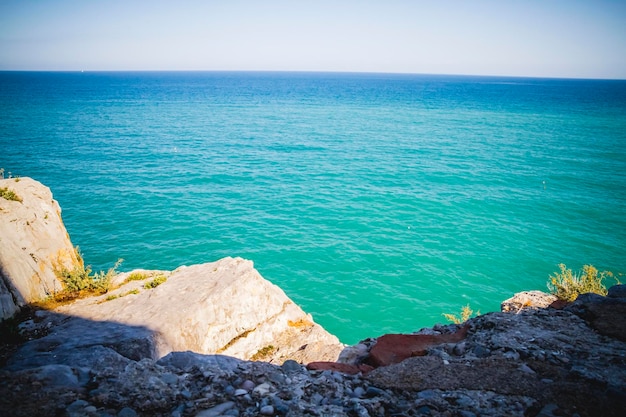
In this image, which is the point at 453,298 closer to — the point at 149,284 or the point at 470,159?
the point at 149,284

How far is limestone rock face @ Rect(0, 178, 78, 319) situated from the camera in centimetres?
919

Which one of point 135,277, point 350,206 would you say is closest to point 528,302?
point 135,277

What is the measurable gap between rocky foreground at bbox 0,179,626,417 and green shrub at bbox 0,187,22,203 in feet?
8.20

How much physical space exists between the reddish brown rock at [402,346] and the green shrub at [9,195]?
14187 millimetres

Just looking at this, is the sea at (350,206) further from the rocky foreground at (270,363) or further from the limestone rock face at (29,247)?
the limestone rock face at (29,247)

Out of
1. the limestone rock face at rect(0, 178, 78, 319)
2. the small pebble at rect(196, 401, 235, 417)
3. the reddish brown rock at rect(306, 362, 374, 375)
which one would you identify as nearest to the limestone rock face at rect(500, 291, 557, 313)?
the reddish brown rock at rect(306, 362, 374, 375)

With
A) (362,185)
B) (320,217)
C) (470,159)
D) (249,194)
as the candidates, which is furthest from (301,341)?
(470,159)

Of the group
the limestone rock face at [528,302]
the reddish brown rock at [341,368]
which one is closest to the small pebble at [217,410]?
the reddish brown rock at [341,368]

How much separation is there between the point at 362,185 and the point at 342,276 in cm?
1574

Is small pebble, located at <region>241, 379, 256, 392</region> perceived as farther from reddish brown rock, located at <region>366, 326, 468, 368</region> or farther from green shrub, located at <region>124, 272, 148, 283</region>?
green shrub, located at <region>124, 272, 148, 283</region>

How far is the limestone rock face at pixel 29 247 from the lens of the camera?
919 centimetres

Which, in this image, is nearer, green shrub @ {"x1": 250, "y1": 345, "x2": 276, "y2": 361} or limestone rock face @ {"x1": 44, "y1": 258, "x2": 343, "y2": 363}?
limestone rock face @ {"x1": 44, "y1": 258, "x2": 343, "y2": 363}

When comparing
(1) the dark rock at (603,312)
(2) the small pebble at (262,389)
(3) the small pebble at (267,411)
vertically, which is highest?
(1) the dark rock at (603,312)

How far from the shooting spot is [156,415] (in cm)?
388
